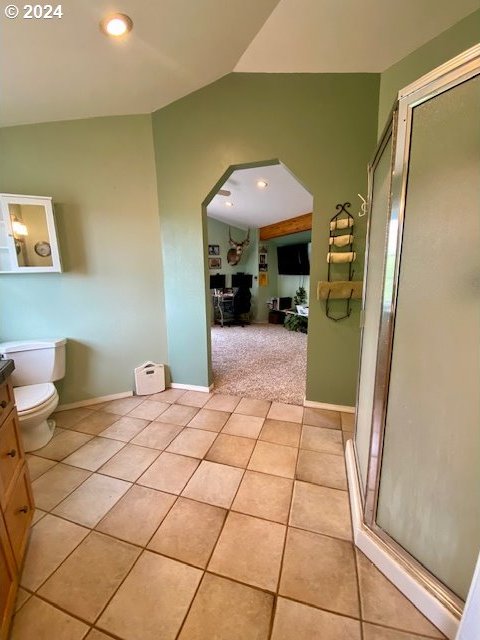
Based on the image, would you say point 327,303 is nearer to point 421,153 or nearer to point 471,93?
point 421,153

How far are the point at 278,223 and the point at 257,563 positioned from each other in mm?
5638

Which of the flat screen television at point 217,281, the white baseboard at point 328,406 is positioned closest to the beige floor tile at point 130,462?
the white baseboard at point 328,406

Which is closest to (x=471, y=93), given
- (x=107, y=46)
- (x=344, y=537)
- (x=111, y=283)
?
(x=344, y=537)

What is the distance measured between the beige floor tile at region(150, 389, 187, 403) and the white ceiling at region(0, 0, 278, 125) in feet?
8.46

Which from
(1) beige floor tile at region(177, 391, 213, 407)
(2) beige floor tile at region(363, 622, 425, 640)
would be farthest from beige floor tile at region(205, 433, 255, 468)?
(2) beige floor tile at region(363, 622, 425, 640)

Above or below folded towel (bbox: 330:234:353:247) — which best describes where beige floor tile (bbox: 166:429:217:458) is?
below

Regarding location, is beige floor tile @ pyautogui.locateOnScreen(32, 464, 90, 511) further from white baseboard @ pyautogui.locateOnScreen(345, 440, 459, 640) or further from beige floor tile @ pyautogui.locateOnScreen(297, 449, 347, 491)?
white baseboard @ pyautogui.locateOnScreen(345, 440, 459, 640)

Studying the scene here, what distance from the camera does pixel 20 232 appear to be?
210 cm

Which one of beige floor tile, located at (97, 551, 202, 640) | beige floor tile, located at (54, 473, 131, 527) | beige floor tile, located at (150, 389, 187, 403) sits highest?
beige floor tile, located at (150, 389, 187, 403)

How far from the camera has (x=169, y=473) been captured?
1.67 metres

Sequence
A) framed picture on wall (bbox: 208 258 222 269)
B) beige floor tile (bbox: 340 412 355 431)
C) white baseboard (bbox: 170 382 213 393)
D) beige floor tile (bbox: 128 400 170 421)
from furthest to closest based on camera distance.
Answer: framed picture on wall (bbox: 208 258 222 269), white baseboard (bbox: 170 382 213 393), beige floor tile (bbox: 128 400 170 421), beige floor tile (bbox: 340 412 355 431)

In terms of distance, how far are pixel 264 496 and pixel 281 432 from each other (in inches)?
24.9

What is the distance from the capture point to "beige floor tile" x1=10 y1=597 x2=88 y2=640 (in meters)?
0.92

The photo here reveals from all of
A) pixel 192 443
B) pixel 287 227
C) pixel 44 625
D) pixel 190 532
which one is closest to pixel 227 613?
pixel 190 532
